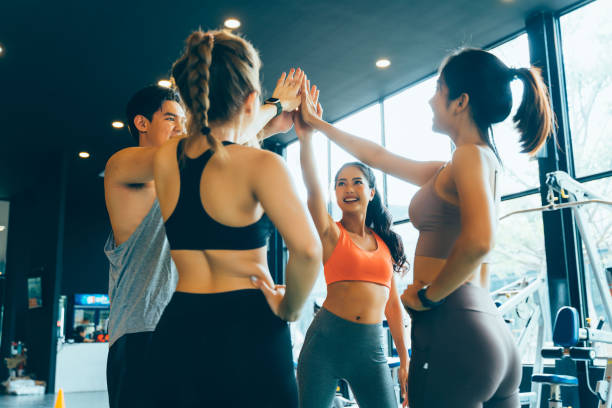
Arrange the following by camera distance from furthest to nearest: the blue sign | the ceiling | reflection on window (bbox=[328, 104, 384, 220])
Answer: the blue sign, reflection on window (bbox=[328, 104, 384, 220]), the ceiling

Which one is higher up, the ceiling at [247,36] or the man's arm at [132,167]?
the ceiling at [247,36]

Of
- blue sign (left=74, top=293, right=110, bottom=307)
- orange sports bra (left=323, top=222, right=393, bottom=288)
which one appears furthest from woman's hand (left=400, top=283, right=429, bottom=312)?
blue sign (left=74, top=293, right=110, bottom=307)

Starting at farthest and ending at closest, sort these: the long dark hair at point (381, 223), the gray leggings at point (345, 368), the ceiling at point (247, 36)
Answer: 1. the ceiling at point (247, 36)
2. the long dark hair at point (381, 223)
3. the gray leggings at point (345, 368)

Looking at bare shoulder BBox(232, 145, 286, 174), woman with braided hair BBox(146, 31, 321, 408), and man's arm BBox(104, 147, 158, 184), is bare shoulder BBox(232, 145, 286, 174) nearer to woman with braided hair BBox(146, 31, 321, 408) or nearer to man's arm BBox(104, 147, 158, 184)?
woman with braided hair BBox(146, 31, 321, 408)

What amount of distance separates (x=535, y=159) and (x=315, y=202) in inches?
125

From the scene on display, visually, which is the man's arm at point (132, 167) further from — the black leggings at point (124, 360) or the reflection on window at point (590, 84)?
the reflection on window at point (590, 84)

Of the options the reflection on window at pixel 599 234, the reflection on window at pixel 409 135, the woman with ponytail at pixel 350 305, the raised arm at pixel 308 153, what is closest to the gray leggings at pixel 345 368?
the woman with ponytail at pixel 350 305

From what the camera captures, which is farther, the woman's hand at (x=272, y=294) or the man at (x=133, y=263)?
the man at (x=133, y=263)

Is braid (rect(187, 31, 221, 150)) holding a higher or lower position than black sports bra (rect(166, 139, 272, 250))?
higher

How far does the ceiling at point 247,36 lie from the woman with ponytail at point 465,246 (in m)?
3.68

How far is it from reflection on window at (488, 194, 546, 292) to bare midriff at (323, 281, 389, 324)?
271 centimetres

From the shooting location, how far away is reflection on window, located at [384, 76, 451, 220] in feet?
18.6

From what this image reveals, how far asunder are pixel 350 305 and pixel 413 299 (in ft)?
2.86

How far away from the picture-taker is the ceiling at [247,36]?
4945 millimetres
